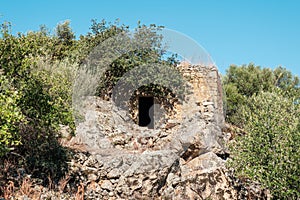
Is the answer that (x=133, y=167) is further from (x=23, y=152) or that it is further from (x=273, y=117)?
(x=273, y=117)

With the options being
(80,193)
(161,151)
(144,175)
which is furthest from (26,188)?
(161,151)

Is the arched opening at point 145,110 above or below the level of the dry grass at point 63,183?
above

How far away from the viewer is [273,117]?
9.50m

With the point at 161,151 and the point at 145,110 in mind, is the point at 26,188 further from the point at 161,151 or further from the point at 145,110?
the point at 145,110

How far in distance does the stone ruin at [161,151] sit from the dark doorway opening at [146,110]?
1.24 meters

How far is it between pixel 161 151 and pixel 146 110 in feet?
22.2

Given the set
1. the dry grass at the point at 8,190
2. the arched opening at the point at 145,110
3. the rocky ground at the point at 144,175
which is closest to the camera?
the dry grass at the point at 8,190

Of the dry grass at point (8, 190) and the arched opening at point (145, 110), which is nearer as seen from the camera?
the dry grass at point (8, 190)

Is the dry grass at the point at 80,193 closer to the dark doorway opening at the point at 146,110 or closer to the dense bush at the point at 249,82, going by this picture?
the dark doorway opening at the point at 146,110

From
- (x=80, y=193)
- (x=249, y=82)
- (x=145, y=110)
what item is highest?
(x=249, y=82)

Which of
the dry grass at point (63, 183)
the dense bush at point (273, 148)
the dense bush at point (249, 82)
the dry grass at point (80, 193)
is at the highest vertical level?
the dense bush at point (249, 82)

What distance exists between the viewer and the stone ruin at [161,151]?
1124 centimetres

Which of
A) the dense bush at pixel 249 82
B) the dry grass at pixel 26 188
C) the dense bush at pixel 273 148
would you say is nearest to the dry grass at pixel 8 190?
the dry grass at pixel 26 188

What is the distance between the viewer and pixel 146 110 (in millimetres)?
19172
